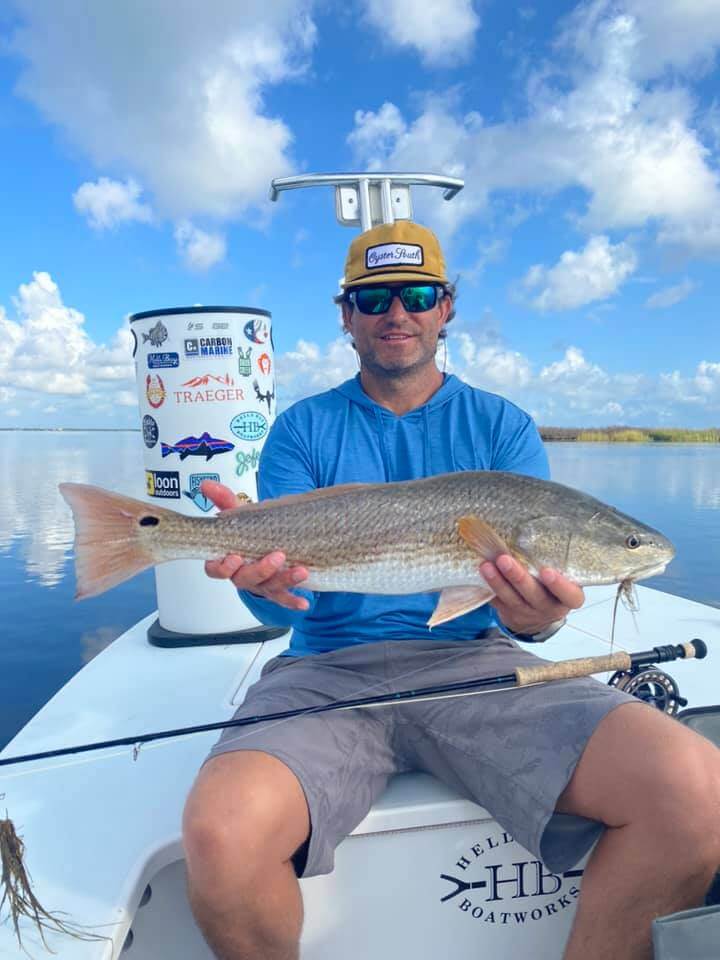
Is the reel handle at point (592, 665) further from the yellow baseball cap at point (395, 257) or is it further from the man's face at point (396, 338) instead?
the yellow baseball cap at point (395, 257)

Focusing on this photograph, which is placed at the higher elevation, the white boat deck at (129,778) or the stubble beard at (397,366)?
the stubble beard at (397,366)

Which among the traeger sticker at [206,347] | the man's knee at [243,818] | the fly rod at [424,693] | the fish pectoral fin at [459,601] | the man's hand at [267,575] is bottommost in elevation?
the man's knee at [243,818]

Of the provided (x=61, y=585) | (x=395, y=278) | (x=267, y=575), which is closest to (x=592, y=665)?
(x=267, y=575)

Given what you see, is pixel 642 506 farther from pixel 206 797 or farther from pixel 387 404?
pixel 206 797

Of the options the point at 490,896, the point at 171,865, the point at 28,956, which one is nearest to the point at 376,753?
the point at 490,896

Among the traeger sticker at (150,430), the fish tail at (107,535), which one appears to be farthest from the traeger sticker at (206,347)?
the fish tail at (107,535)

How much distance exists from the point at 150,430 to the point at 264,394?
962mm

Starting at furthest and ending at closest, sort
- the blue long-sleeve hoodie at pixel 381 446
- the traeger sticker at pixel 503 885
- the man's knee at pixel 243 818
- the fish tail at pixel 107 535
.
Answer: the blue long-sleeve hoodie at pixel 381 446 → the fish tail at pixel 107 535 → the traeger sticker at pixel 503 885 → the man's knee at pixel 243 818

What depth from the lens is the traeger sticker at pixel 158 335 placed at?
497cm

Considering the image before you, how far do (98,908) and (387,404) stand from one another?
102 inches

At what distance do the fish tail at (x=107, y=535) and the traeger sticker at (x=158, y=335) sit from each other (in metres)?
2.29

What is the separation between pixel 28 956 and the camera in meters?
2.01

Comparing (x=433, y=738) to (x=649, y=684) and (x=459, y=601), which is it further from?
(x=649, y=684)

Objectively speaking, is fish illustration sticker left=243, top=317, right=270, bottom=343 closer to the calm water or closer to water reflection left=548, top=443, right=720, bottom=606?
the calm water
